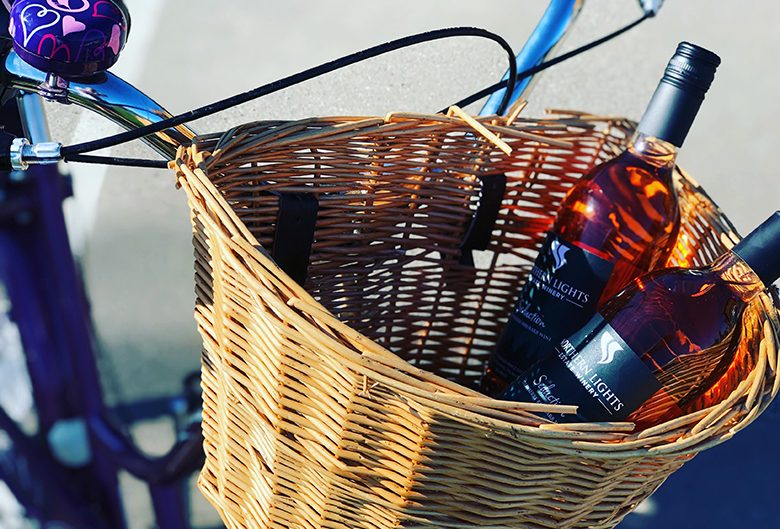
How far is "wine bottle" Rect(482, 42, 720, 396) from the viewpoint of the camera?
738 mm

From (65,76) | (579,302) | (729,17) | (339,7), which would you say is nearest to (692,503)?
(579,302)

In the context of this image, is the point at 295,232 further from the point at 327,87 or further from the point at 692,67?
the point at 327,87

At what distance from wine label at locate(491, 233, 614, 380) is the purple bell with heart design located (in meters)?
0.42

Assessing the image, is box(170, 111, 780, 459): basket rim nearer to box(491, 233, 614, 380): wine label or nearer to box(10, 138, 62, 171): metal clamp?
box(10, 138, 62, 171): metal clamp

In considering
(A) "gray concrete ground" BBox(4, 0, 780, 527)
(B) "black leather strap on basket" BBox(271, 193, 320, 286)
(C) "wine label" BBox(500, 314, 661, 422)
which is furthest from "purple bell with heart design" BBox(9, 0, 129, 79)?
(A) "gray concrete ground" BBox(4, 0, 780, 527)

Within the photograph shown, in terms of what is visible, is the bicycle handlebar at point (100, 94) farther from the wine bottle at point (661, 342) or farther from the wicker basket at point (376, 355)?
the wine bottle at point (661, 342)

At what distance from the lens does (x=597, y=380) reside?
0.57 m

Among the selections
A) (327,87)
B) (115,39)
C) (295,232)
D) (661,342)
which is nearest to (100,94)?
(115,39)

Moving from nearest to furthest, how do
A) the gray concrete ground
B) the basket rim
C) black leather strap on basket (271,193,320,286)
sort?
the basket rim
black leather strap on basket (271,193,320,286)
the gray concrete ground

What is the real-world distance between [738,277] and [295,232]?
0.35 metres

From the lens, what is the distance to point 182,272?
132cm

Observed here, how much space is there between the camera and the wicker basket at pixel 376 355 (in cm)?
47

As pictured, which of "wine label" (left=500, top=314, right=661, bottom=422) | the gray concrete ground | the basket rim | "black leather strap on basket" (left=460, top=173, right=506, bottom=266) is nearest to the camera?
the basket rim

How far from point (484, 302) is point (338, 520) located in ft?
1.43
